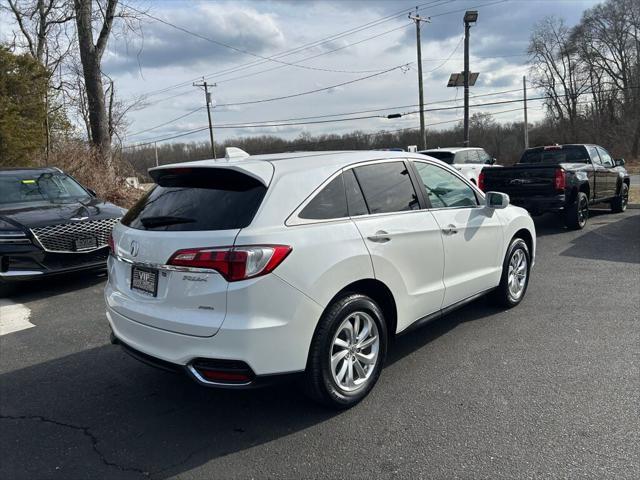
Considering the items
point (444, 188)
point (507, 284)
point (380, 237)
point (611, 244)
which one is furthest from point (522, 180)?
point (380, 237)

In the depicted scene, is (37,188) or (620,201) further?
(620,201)

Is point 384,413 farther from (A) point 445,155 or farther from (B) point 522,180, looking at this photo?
(A) point 445,155

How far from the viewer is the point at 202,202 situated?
3.11m

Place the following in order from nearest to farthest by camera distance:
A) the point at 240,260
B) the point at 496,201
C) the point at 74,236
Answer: the point at 240,260 → the point at 496,201 → the point at 74,236

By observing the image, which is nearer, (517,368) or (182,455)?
(182,455)

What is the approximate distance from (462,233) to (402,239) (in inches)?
37.2

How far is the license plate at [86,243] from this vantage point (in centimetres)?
657

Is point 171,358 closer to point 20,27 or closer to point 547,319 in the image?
point 547,319

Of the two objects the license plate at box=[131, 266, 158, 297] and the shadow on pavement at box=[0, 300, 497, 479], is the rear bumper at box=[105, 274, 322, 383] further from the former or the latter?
the shadow on pavement at box=[0, 300, 497, 479]

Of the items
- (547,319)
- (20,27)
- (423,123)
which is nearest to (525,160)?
(547,319)

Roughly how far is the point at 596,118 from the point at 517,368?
2402 inches

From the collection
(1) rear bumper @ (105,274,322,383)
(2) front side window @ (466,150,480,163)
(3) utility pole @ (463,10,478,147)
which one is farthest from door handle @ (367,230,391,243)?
(3) utility pole @ (463,10,478,147)

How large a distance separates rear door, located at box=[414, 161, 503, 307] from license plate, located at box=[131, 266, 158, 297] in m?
2.24

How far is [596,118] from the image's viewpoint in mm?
55156
